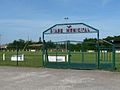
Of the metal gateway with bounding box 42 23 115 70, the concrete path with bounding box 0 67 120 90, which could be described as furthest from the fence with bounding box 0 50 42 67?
the concrete path with bounding box 0 67 120 90

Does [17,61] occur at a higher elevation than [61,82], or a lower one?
higher

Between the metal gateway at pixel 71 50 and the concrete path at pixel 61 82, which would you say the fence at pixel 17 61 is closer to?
the metal gateway at pixel 71 50

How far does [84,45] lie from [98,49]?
179cm

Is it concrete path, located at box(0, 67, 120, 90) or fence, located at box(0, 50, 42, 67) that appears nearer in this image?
concrete path, located at box(0, 67, 120, 90)

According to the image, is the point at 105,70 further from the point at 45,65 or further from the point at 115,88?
the point at 115,88

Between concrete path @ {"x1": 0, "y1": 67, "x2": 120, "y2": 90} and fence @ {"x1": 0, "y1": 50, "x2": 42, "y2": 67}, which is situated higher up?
fence @ {"x1": 0, "y1": 50, "x2": 42, "y2": 67}

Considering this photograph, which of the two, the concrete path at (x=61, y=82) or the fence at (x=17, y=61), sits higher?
the fence at (x=17, y=61)

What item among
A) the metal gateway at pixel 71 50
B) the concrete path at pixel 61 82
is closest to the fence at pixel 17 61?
the metal gateway at pixel 71 50

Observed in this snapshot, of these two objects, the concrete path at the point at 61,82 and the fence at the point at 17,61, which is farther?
the fence at the point at 17,61

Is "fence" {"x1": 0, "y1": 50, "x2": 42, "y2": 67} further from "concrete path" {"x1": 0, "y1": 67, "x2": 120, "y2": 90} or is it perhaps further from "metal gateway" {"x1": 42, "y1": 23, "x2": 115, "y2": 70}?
"concrete path" {"x1": 0, "y1": 67, "x2": 120, "y2": 90}

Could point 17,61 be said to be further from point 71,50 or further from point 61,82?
point 61,82

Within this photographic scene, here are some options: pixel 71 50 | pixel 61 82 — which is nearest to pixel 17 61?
pixel 71 50

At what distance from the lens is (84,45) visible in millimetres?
26062

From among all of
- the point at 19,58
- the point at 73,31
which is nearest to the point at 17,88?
the point at 73,31
